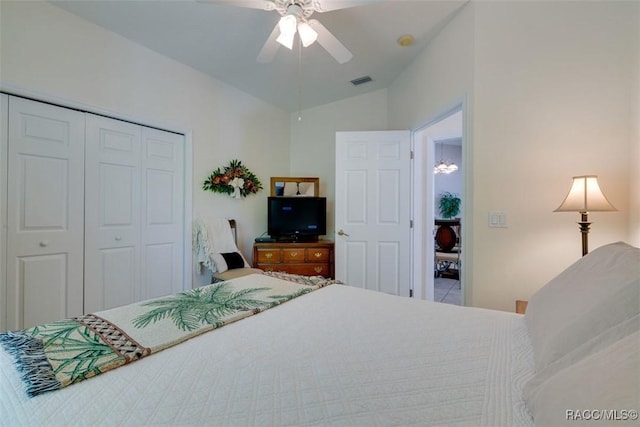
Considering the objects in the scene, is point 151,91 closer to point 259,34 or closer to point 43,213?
point 259,34

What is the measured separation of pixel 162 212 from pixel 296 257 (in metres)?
1.50

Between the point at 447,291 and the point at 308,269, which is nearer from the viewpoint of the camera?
the point at 308,269

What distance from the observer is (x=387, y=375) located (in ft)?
2.57

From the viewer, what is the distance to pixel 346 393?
27.8 inches

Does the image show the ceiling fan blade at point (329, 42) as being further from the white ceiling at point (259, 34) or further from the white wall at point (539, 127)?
the white wall at point (539, 127)

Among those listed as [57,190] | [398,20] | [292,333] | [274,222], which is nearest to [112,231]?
[57,190]

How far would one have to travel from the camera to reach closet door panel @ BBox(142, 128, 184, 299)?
2.77m

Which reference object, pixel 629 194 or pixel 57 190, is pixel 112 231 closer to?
pixel 57 190

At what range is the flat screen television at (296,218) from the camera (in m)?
3.62

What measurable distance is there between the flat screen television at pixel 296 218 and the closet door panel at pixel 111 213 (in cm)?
146

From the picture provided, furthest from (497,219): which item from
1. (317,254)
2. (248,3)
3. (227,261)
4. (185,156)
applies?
(185,156)

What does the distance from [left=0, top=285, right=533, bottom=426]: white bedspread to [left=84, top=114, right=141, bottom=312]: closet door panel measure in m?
1.83

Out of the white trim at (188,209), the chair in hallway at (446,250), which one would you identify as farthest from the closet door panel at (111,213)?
the chair in hallway at (446,250)

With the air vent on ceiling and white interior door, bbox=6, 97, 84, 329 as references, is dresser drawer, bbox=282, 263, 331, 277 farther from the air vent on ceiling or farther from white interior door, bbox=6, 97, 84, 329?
the air vent on ceiling
